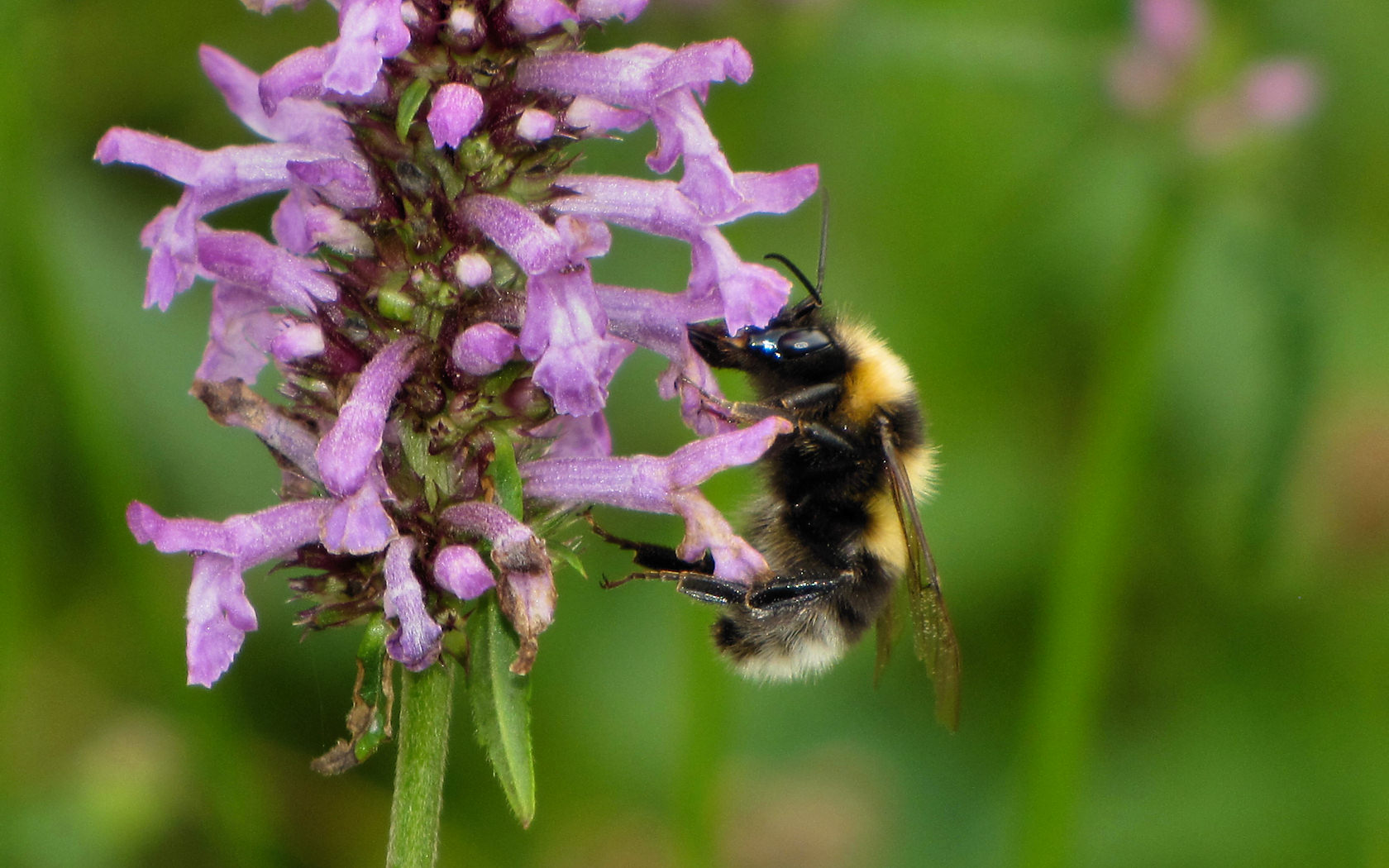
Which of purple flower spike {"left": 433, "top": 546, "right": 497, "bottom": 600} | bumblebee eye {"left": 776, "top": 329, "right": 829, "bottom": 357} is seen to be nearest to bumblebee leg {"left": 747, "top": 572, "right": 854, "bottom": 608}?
bumblebee eye {"left": 776, "top": 329, "right": 829, "bottom": 357}

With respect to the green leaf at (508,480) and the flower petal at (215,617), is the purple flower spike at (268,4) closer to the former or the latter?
the green leaf at (508,480)

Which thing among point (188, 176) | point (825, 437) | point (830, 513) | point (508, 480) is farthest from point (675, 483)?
point (188, 176)

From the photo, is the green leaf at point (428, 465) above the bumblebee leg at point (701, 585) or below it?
above

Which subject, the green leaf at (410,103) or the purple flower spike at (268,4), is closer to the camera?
the green leaf at (410,103)

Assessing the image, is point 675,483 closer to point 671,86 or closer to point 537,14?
point 671,86

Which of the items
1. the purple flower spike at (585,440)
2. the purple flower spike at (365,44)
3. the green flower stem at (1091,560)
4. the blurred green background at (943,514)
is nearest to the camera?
the purple flower spike at (365,44)

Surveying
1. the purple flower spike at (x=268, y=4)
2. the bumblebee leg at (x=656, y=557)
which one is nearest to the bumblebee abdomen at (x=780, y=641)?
the bumblebee leg at (x=656, y=557)

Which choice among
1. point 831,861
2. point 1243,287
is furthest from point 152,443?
point 1243,287
